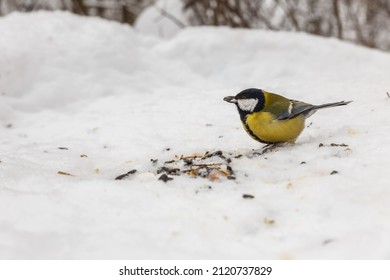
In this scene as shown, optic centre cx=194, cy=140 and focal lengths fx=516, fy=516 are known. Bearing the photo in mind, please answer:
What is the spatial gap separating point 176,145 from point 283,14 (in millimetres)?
5427

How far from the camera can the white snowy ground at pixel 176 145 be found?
7.63 ft

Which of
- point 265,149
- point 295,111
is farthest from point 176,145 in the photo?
point 295,111

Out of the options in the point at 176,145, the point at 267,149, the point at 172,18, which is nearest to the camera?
the point at 267,149

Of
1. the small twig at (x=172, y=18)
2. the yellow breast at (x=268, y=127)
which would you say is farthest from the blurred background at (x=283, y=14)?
the yellow breast at (x=268, y=127)

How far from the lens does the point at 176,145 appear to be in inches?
160

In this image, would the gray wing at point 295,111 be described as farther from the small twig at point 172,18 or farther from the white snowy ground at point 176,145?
the small twig at point 172,18

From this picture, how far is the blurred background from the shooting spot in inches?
318

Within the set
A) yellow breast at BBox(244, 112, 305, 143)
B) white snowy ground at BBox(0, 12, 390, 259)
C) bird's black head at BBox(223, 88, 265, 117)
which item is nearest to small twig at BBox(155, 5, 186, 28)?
white snowy ground at BBox(0, 12, 390, 259)

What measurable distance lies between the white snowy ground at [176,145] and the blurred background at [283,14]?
4.13 ft

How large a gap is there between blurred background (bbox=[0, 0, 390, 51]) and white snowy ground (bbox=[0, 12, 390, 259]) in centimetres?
126

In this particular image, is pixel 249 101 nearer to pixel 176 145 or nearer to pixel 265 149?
pixel 265 149

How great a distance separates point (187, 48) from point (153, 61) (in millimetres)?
531

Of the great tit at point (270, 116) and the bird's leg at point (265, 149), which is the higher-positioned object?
the great tit at point (270, 116)

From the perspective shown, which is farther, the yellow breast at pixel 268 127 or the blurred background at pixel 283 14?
the blurred background at pixel 283 14
